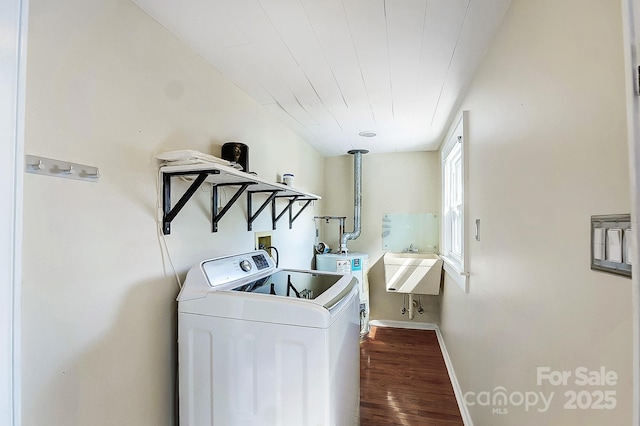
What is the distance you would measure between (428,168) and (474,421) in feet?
8.40

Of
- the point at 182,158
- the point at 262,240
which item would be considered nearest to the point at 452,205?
the point at 262,240

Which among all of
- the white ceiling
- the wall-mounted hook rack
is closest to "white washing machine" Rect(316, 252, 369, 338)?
the white ceiling

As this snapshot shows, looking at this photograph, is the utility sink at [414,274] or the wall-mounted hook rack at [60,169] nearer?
the wall-mounted hook rack at [60,169]

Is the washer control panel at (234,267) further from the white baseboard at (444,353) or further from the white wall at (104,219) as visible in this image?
the white baseboard at (444,353)

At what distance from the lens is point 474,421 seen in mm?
1715

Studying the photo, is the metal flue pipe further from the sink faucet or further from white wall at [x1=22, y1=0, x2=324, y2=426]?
white wall at [x1=22, y1=0, x2=324, y2=426]

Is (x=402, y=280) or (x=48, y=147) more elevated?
(x=48, y=147)

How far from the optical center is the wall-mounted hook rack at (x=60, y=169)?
2.71 ft

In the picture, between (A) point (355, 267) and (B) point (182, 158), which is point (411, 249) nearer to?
(A) point (355, 267)

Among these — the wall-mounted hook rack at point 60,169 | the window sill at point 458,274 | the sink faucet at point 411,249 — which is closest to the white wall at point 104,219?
the wall-mounted hook rack at point 60,169

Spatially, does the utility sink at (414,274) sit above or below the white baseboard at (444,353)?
above

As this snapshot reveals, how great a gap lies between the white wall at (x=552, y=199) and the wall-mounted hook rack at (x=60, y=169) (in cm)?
140

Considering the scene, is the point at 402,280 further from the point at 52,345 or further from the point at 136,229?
the point at 52,345

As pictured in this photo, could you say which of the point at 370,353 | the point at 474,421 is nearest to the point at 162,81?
the point at 474,421
